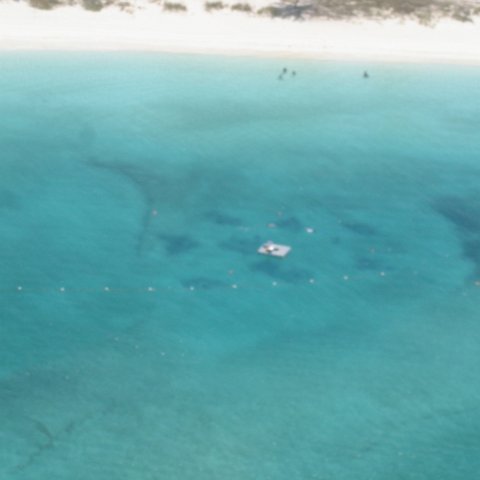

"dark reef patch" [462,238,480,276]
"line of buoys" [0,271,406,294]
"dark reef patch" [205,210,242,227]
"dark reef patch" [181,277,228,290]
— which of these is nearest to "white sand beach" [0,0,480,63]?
"dark reef patch" [205,210,242,227]

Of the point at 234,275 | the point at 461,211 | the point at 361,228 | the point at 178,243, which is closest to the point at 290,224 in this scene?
the point at 361,228

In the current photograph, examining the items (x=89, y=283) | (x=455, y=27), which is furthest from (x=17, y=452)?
(x=455, y=27)

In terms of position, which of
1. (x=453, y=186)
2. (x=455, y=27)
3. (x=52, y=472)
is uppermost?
(x=455, y=27)

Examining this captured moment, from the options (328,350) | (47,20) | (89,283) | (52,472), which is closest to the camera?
(52,472)

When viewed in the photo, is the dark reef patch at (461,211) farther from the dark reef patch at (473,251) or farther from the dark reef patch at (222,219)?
the dark reef patch at (222,219)

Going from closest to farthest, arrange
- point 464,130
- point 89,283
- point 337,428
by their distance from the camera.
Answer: point 337,428
point 89,283
point 464,130

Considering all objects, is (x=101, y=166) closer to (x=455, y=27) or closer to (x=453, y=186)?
(x=453, y=186)
